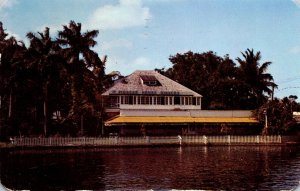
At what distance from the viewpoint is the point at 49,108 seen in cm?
4984

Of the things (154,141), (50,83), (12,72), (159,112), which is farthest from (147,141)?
(12,72)

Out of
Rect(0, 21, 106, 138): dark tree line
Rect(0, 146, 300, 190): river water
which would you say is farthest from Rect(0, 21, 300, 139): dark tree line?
Rect(0, 146, 300, 190): river water

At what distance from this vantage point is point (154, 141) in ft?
136

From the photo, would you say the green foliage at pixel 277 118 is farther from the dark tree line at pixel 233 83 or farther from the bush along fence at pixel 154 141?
the dark tree line at pixel 233 83

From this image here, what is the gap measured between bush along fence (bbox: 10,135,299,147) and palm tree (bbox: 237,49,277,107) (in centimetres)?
1543

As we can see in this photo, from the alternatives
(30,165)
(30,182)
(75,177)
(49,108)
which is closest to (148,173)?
(75,177)

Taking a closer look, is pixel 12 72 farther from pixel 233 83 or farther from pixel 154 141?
pixel 233 83

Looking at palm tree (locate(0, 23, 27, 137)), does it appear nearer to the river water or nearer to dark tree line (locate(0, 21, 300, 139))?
dark tree line (locate(0, 21, 300, 139))

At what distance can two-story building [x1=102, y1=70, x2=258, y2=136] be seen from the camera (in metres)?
46.1

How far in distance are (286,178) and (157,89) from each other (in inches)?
1199

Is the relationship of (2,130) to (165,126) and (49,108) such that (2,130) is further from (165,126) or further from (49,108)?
(165,126)

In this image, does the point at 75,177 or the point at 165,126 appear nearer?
the point at 75,177

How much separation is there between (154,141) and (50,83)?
12.2m

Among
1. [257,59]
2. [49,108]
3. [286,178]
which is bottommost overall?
[286,178]
